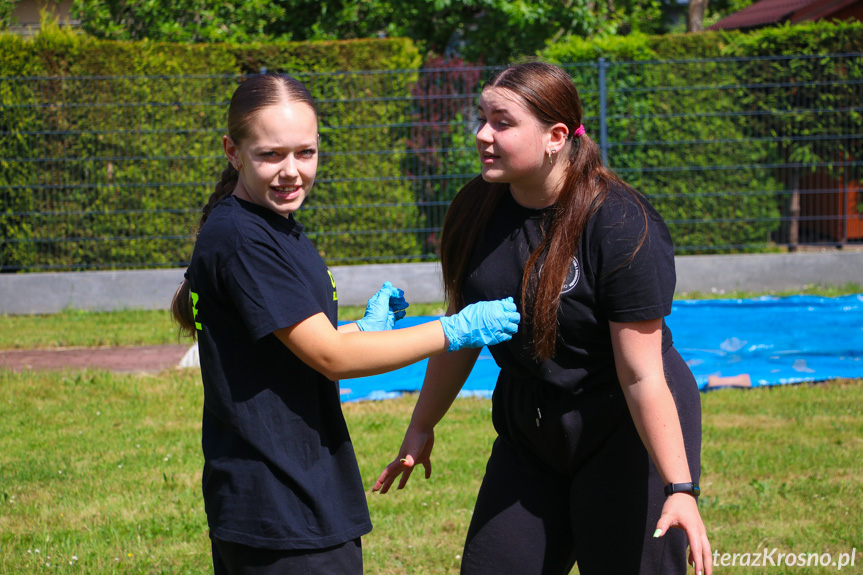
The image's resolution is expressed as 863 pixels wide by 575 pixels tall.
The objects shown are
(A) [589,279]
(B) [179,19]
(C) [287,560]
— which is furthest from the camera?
(B) [179,19]

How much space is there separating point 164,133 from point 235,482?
24.7 ft

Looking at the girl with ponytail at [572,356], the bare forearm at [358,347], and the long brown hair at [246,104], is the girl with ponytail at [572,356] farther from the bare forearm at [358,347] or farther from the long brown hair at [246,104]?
the long brown hair at [246,104]

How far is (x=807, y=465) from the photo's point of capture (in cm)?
439

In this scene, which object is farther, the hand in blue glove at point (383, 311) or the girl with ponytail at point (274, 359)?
the hand in blue glove at point (383, 311)

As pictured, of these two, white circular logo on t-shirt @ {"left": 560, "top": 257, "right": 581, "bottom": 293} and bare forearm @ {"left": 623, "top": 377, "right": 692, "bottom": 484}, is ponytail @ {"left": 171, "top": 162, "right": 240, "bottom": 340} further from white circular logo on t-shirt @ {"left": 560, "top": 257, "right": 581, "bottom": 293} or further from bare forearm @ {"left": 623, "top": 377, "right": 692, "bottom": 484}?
bare forearm @ {"left": 623, "top": 377, "right": 692, "bottom": 484}

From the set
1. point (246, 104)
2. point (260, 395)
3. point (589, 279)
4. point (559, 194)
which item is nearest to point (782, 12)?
point (559, 194)

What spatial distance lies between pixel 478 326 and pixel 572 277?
0.33 m

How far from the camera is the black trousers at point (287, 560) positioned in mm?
1908

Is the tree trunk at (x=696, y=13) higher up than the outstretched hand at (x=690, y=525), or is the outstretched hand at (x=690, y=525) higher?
the tree trunk at (x=696, y=13)

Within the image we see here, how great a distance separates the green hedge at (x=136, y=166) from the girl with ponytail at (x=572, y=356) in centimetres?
652

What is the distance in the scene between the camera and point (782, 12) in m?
16.4

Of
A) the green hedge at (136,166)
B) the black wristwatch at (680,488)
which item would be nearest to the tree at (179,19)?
the green hedge at (136,166)

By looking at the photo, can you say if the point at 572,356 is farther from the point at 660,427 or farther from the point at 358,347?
the point at 358,347

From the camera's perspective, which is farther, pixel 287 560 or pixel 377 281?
pixel 377 281
